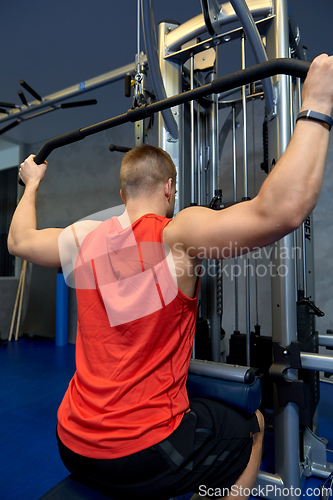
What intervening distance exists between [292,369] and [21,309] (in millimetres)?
4841

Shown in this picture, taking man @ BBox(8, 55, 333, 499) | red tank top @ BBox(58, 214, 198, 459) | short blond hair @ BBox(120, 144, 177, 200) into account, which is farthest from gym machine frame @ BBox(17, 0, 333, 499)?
red tank top @ BBox(58, 214, 198, 459)

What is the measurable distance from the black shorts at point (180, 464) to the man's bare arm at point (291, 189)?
0.51 m

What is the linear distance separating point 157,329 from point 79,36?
2.97 m

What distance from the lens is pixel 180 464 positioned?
769mm

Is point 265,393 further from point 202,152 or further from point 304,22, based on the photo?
point 304,22

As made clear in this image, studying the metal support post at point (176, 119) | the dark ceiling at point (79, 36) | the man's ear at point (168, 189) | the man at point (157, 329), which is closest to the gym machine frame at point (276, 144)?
the metal support post at point (176, 119)

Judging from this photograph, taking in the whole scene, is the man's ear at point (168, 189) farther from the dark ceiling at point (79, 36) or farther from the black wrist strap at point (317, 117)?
the dark ceiling at point (79, 36)

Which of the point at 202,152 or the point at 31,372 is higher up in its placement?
the point at 202,152

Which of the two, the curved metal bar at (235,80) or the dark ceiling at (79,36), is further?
the dark ceiling at (79,36)

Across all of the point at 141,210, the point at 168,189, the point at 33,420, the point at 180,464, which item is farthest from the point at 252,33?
the point at 33,420

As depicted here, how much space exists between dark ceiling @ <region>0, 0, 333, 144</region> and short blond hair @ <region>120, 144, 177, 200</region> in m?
2.13

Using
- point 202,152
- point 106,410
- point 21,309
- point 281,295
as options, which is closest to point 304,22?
point 202,152

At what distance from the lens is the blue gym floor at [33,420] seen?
5.49 feet

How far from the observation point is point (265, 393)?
199cm
